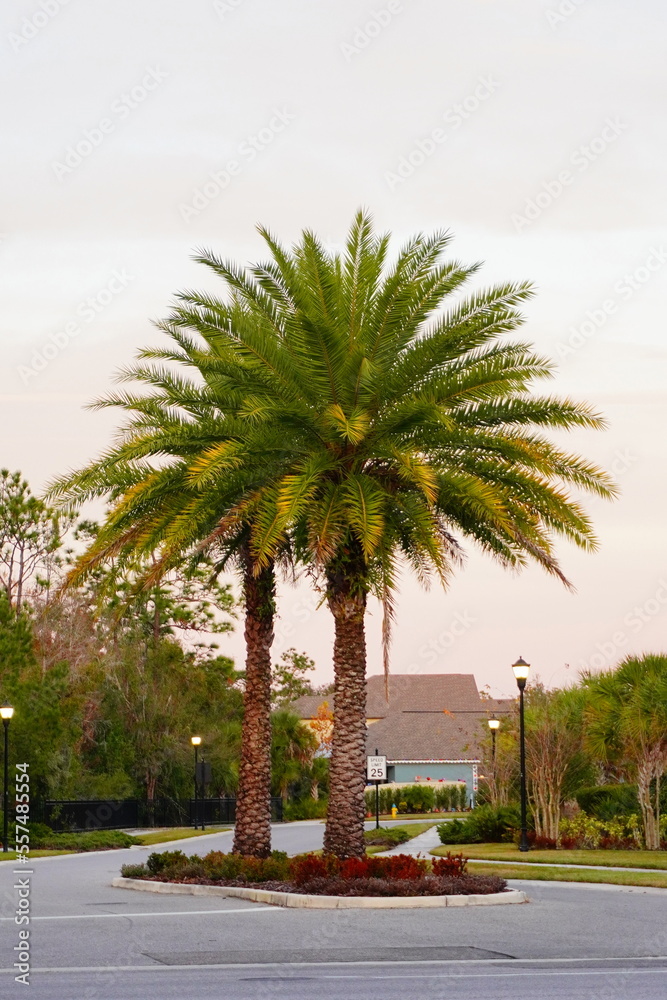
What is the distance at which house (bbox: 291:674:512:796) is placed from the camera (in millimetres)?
80375

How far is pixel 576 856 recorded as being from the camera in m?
28.0

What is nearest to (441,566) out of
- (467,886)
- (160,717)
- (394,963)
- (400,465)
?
(400,465)

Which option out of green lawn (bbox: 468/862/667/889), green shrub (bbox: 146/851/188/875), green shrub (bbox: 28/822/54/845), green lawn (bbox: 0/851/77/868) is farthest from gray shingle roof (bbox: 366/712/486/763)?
green shrub (bbox: 146/851/188/875)

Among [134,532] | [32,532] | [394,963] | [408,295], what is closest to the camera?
[394,963]

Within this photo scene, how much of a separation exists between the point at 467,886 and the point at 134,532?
26.5ft

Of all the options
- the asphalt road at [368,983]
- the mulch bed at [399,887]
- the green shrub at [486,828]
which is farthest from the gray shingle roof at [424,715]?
the asphalt road at [368,983]

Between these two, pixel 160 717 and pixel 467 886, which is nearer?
pixel 467 886

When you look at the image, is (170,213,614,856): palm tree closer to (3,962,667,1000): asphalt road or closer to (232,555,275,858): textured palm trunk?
(232,555,275,858): textured palm trunk

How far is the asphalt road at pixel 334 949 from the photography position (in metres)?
10.4

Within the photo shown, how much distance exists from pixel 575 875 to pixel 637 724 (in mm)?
8152

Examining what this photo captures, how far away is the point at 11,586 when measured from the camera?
165ft

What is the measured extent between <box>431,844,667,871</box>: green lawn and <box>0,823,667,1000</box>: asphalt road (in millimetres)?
6086

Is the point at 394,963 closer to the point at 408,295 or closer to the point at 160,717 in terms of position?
the point at 408,295

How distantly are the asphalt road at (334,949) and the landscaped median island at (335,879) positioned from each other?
630 mm
